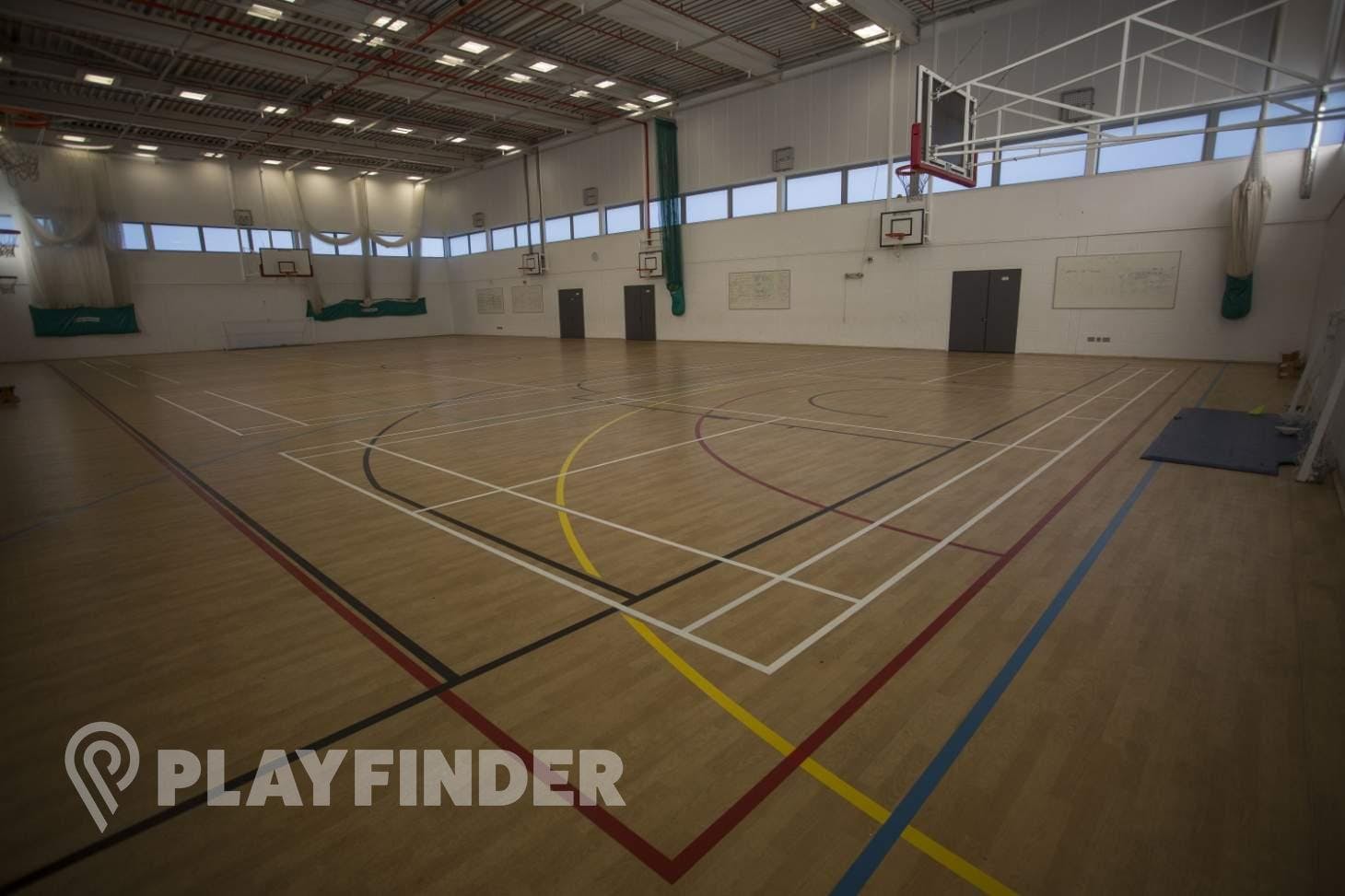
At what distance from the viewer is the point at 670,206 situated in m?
25.2

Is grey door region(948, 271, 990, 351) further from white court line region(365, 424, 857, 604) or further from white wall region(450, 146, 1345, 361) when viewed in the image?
white court line region(365, 424, 857, 604)

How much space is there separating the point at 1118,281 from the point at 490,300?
28746 millimetres

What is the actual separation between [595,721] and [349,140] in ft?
101

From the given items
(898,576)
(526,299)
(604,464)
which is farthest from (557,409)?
(526,299)

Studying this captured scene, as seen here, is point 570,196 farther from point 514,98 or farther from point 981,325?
point 981,325

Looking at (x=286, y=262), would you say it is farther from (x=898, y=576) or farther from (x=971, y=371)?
(x=898, y=576)

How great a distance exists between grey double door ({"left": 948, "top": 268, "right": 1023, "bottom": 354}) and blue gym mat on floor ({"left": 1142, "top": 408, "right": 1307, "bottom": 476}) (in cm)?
991

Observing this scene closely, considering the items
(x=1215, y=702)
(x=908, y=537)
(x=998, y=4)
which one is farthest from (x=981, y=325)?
(x=1215, y=702)

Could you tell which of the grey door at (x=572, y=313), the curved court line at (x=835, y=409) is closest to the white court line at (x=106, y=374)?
the curved court line at (x=835, y=409)

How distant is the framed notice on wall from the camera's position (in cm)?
3447

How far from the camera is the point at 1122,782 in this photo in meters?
2.56

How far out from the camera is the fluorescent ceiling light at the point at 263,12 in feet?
49.2

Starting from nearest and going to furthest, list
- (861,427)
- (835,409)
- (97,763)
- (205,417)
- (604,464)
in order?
(97,763), (604,464), (861,427), (835,409), (205,417)

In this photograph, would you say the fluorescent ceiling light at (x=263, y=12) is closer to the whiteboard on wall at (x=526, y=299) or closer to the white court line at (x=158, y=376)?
the white court line at (x=158, y=376)
